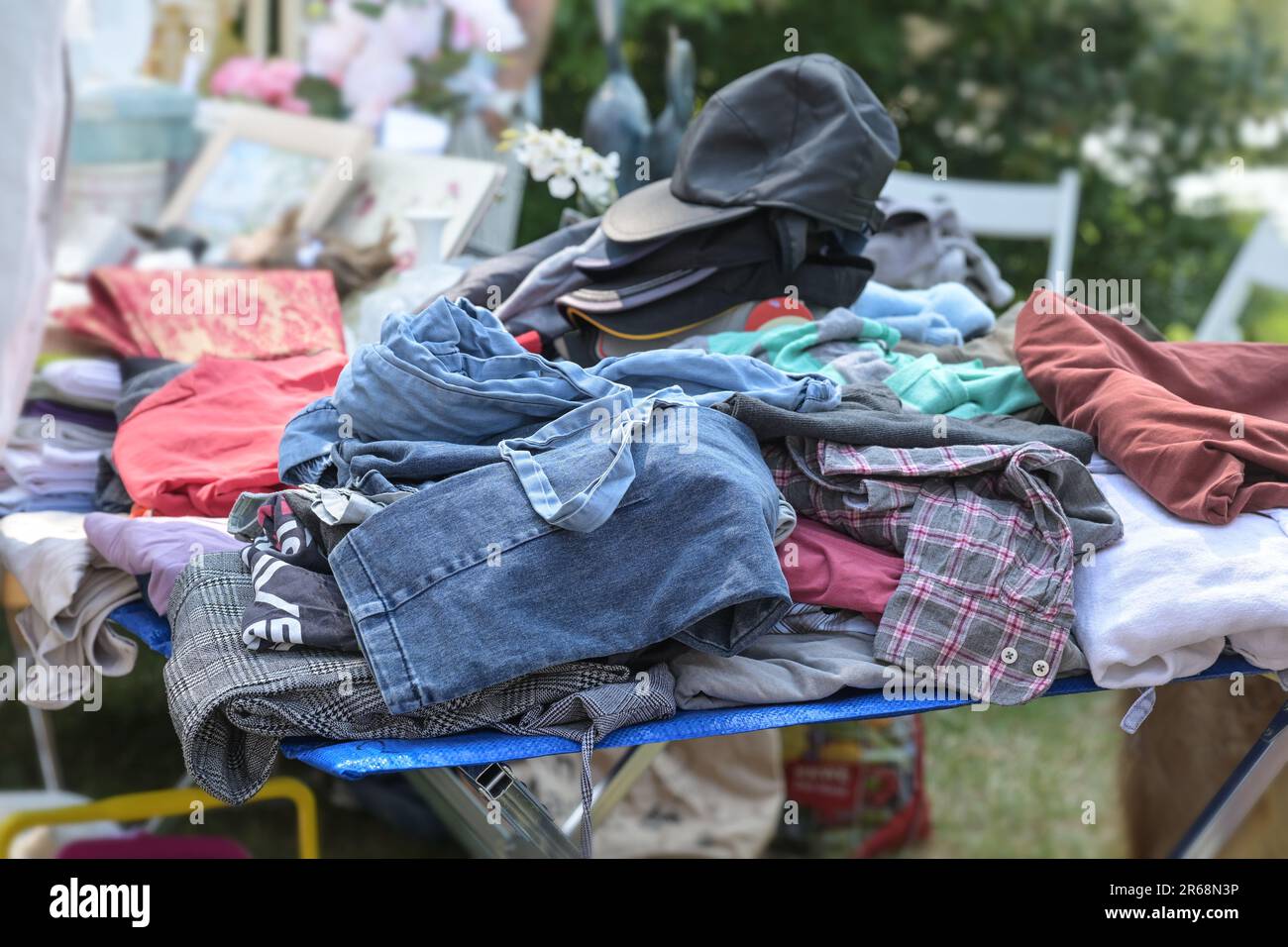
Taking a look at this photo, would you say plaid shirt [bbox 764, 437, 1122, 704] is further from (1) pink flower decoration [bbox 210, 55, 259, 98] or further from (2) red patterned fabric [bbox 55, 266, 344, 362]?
(1) pink flower decoration [bbox 210, 55, 259, 98]

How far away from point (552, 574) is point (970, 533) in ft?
1.42

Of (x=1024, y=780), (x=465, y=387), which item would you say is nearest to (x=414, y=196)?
(x=465, y=387)

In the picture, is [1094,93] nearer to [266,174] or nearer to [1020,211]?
[1020,211]

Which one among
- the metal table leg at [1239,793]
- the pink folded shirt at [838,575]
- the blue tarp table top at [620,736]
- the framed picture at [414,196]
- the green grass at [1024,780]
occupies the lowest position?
the green grass at [1024,780]

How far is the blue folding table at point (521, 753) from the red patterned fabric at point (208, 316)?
1.65ft

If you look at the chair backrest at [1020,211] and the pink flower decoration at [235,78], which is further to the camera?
the chair backrest at [1020,211]

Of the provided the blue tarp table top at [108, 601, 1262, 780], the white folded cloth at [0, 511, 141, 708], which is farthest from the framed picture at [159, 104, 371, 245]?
the blue tarp table top at [108, 601, 1262, 780]

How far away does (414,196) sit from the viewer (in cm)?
242

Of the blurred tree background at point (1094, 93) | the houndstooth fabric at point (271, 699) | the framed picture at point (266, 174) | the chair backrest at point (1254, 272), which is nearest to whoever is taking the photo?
the houndstooth fabric at point (271, 699)

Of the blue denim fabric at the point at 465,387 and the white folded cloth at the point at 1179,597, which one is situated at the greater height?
the blue denim fabric at the point at 465,387

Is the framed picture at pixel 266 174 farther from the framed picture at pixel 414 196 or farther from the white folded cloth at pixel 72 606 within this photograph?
the white folded cloth at pixel 72 606

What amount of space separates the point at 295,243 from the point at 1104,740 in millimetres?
2109

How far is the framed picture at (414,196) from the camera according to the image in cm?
223

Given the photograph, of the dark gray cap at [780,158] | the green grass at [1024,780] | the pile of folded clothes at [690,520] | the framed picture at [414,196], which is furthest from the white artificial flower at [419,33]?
the green grass at [1024,780]
